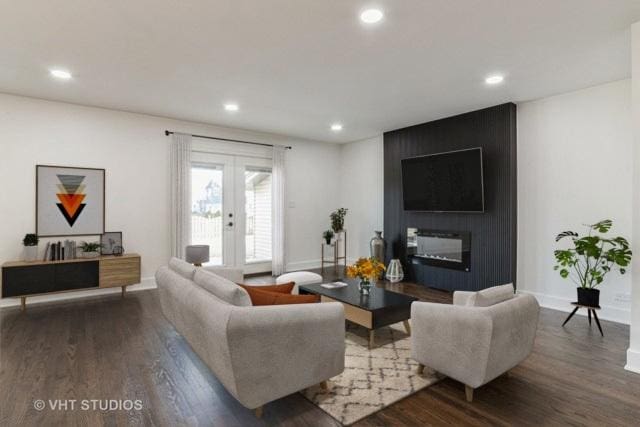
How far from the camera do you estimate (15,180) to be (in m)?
4.62

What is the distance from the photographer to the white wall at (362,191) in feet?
23.7

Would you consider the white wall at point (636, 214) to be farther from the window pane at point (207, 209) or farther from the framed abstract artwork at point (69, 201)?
the framed abstract artwork at point (69, 201)

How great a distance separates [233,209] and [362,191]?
2.88 metres

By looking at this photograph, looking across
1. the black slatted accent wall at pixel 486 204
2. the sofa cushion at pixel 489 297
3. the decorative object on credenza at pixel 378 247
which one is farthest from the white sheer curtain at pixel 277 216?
the sofa cushion at pixel 489 297

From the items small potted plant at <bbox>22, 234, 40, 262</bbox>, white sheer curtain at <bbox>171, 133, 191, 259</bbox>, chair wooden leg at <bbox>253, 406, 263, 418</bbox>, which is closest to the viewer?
chair wooden leg at <bbox>253, 406, 263, 418</bbox>

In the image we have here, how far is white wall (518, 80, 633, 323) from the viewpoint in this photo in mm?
4055

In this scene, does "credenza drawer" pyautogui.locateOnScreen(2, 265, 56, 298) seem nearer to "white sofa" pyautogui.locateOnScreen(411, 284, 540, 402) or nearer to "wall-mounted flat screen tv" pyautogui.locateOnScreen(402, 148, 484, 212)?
"white sofa" pyautogui.locateOnScreen(411, 284, 540, 402)

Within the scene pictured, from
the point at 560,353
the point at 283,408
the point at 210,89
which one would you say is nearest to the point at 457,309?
the point at 283,408

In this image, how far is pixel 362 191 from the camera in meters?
7.61

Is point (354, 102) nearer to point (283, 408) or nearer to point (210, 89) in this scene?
point (210, 89)

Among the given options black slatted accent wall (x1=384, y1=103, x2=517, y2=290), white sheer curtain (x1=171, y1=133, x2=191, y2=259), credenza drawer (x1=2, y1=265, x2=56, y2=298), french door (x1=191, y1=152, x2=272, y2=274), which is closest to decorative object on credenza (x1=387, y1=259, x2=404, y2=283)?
black slatted accent wall (x1=384, y1=103, x2=517, y2=290)

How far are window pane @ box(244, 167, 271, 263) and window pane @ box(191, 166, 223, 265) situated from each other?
59 cm

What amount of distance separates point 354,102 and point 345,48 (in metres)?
1.65

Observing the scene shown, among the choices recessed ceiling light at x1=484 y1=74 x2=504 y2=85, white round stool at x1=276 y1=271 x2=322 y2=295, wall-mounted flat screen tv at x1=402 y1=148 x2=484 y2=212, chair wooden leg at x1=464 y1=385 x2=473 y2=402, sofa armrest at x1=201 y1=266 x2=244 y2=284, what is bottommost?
chair wooden leg at x1=464 y1=385 x2=473 y2=402
